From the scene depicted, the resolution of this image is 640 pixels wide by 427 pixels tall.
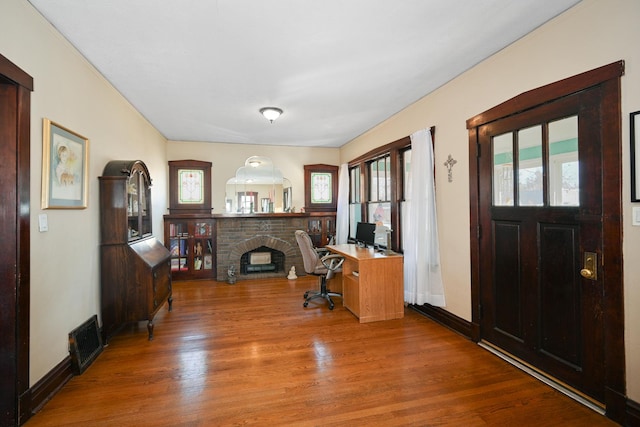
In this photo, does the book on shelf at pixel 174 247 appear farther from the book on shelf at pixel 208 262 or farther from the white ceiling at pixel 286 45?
the white ceiling at pixel 286 45

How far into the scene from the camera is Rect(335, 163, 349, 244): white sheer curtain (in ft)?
18.8

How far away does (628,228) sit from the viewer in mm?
1741

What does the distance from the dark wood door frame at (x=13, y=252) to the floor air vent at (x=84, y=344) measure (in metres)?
0.49

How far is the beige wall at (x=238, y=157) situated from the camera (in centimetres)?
568

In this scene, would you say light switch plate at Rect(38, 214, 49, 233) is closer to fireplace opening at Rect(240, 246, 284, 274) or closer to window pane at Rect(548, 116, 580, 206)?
window pane at Rect(548, 116, 580, 206)

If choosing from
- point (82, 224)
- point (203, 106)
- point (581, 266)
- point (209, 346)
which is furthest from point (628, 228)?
point (203, 106)

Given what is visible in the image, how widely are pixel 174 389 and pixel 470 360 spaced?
2360 millimetres

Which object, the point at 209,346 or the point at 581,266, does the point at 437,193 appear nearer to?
the point at 581,266

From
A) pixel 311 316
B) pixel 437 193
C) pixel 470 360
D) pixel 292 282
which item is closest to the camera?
pixel 470 360

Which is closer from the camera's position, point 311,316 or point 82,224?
point 82,224

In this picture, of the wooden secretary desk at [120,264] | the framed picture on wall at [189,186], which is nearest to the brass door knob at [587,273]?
the wooden secretary desk at [120,264]

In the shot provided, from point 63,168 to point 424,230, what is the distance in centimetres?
337

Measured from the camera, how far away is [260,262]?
5.86 meters

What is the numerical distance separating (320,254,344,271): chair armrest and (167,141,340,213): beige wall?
91.6 inches
